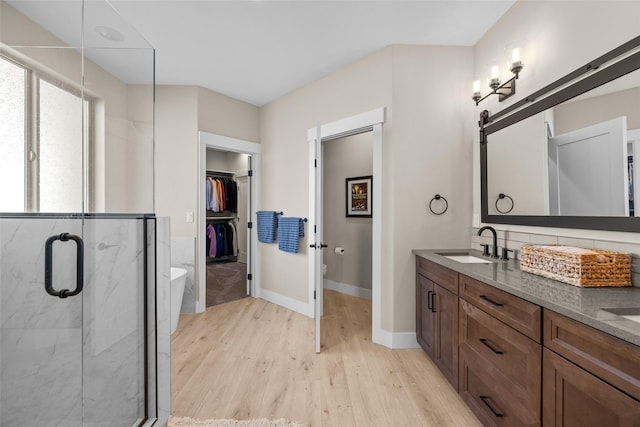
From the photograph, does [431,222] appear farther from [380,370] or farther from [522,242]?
[380,370]

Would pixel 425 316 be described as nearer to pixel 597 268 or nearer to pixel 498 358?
pixel 498 358

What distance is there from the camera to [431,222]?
8.28 feet

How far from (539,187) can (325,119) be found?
2081 mm

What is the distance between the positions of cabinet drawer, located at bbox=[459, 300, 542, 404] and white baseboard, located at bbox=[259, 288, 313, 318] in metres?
1.92

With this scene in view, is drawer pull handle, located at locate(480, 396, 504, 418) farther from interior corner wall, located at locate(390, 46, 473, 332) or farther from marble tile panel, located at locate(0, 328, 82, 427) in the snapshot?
marble tile panel, located at locate(0, 328, 82, 427)

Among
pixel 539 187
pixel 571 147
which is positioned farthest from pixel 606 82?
pixel 539 187

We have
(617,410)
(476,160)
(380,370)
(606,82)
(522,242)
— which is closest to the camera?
(617,410)

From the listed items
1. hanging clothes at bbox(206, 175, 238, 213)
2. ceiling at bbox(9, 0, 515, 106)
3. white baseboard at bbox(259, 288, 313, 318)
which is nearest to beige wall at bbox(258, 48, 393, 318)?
white baseboard at bbox(259, 288, 313, 318)

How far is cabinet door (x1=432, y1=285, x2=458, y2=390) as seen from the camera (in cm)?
180

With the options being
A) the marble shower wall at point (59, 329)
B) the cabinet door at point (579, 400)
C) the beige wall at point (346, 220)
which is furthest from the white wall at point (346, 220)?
the marble shower wall at point (59, 329)

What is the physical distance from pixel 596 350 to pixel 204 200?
138 inches

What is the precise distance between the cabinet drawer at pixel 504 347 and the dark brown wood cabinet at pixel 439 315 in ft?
0.38

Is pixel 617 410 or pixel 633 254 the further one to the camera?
pixel 633 254

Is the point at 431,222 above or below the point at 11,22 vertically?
below
